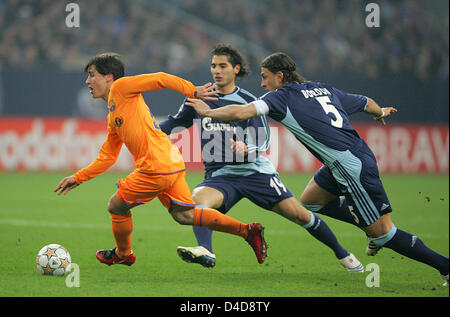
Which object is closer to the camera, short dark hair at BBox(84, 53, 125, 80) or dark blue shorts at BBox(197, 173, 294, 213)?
short dark hair at BBox(84, 53, 125, 80)

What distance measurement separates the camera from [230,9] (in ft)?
66.6

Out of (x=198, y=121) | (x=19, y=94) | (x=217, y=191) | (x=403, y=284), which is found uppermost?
(x=19, y=94)

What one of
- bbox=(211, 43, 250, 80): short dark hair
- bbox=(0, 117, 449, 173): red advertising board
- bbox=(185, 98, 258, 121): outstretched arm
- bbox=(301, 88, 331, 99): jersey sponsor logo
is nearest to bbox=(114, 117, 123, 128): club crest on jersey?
bbox=(185, 98, 258, 121): outstretched arm

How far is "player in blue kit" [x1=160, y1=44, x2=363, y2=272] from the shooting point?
6.12 metres

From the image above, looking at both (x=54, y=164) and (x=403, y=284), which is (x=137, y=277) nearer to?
(x=403, y=284)

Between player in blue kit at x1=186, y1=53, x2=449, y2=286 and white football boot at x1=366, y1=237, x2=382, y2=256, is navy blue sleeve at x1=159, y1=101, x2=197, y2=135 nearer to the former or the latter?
player in blue kit at x1=186, y1=53, x2=449, y2=286

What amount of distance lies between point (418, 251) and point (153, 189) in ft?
7.28

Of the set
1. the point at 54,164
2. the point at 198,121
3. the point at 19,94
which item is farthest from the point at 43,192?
the point at 198,121

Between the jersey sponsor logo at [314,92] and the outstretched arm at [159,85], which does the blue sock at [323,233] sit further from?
the outstretched arm at [159,85]

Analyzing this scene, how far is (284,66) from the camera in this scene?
5.82 meters

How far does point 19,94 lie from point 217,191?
1240 centimetres

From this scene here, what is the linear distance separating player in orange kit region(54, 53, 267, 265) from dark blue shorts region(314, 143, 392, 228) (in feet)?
2.93

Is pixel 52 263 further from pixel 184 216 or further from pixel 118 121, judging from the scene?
pixel 118 121

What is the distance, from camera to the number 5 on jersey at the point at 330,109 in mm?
5555
